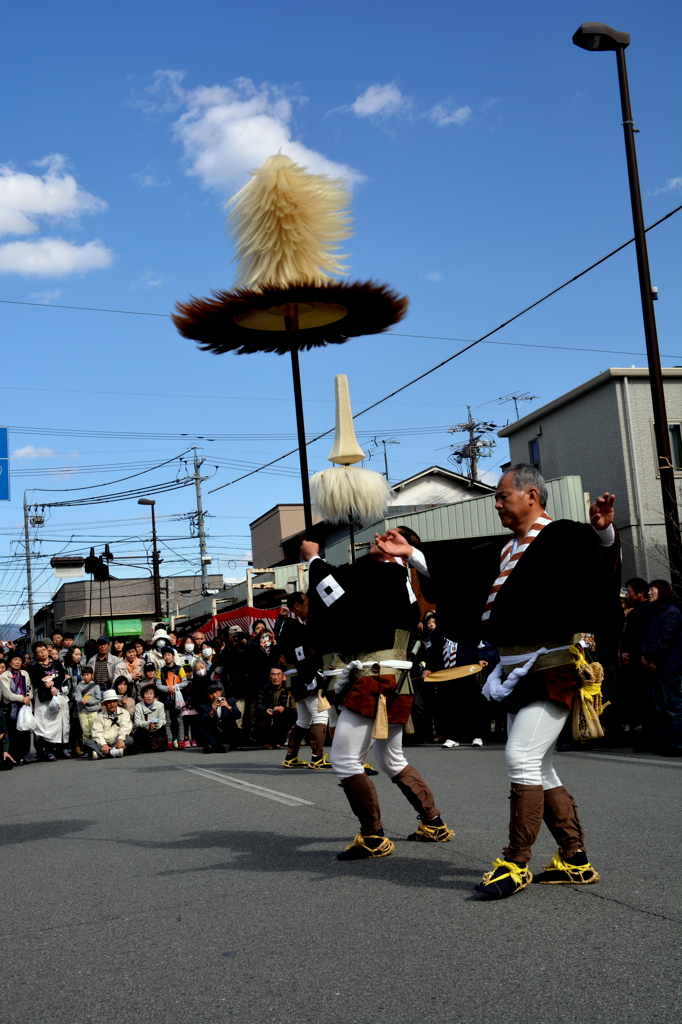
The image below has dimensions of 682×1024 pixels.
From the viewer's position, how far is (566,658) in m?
4.85

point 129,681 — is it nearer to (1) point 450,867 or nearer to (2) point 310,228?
(2) point 310,228

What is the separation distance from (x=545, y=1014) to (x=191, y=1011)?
1238 millimetres

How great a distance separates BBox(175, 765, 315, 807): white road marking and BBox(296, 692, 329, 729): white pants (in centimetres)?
119

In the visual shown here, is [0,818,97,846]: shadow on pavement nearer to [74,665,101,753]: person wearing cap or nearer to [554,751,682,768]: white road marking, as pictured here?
[554,751,682,768]: white road marking

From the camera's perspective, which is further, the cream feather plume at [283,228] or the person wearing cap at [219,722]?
the person wearing cap at [219,722]

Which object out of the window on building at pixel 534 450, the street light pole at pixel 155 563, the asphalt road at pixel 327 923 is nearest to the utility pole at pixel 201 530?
the street light pole at pixel 155 563

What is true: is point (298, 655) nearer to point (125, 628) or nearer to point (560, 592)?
point (560, 592)

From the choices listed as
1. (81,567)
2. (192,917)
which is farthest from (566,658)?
(81,567)

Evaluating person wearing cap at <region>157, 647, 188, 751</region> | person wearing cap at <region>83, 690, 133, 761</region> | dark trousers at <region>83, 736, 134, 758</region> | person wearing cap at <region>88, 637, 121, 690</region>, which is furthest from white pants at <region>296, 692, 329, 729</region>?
person wearing cap at <region>88, 637, 121, 690</region>

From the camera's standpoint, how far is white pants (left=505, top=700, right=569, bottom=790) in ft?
15.5

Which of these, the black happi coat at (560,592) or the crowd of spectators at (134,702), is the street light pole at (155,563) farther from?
the black happi coat at (560,592)

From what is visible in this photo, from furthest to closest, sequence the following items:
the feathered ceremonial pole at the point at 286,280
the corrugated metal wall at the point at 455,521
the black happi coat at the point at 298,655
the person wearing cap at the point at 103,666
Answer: the corrugated metal wall at the point at 455,521
the person wearing cap at the point at 103,666
the black happi coat at the point at 298,655
the feathered ceremonial pole at the point at 286,280

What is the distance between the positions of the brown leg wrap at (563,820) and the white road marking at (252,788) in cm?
383

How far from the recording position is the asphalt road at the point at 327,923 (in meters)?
3.56
